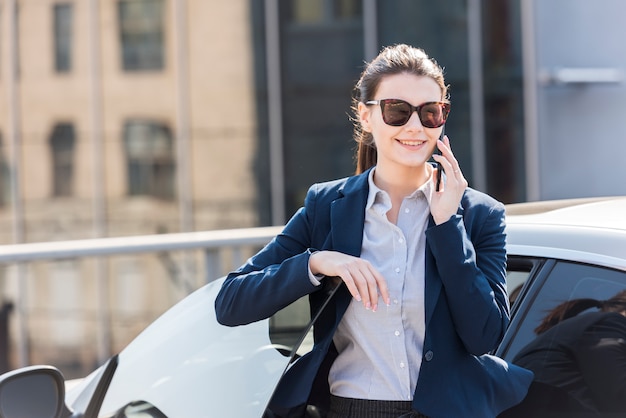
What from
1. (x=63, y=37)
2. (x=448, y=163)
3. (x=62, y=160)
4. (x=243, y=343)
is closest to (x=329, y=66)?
(x=63, y=37)

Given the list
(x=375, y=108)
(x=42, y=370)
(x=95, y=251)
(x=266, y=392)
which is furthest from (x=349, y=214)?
(x=95, y=251)

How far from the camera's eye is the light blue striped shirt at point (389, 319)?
6.66ft

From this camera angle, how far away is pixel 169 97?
434 inches

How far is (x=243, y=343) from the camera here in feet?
8.17

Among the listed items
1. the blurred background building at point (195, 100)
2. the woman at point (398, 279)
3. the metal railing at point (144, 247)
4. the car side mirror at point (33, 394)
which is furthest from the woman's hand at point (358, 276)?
the blurred background building at point (195, 100)

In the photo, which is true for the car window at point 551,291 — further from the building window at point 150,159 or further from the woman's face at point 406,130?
the building window at point 150,159

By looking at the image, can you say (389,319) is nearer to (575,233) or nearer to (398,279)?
(398,279)


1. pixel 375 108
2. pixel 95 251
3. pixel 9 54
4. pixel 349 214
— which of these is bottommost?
pixel 95 251

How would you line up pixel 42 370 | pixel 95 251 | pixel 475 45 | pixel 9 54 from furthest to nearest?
1. pixel 475 45
2. pixel 9 54
3. pixel 95 251
4. pixel 42 370

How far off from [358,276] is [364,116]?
1.50 feet

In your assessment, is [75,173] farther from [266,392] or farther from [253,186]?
[266,392]

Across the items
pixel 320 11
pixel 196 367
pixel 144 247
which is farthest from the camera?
pixel 320 11

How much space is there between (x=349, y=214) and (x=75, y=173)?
364 inches

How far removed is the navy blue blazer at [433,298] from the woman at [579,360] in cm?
7
